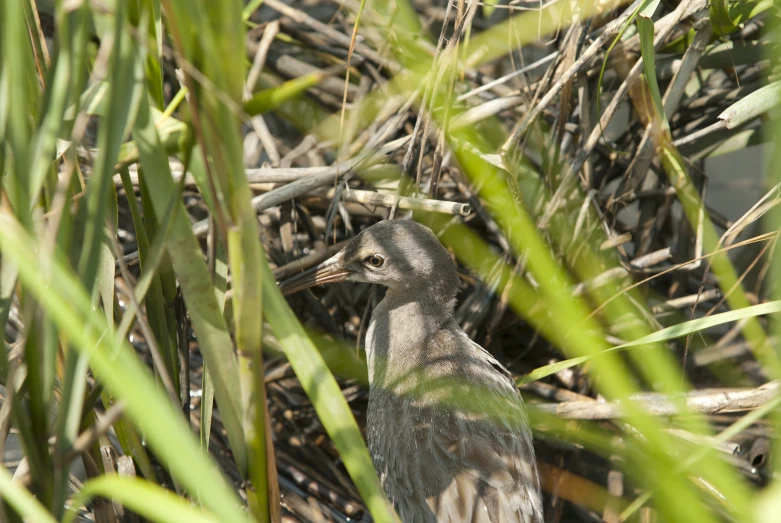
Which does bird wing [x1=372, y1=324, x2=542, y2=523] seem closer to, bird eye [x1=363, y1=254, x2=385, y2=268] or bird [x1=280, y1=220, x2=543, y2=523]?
bird [x1=280, y1=220, x2=543, y2=523]

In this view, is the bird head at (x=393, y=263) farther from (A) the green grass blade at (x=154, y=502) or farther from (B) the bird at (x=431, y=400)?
(A) the green grass blade at (x=154, y=502)

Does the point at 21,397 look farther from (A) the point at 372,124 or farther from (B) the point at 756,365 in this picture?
(B) the point at 756,365

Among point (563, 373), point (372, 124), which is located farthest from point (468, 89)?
point (563, 373)

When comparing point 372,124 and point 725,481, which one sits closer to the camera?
point 725,481

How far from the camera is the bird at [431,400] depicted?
98.7 inches

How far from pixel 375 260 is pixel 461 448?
821 millimetres

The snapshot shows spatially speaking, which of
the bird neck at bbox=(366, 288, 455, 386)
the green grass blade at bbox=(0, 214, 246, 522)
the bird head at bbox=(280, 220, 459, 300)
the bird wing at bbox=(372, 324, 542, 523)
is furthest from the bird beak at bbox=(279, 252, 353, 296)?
the green grass blade at bbox=(0, 214, 246, 522)

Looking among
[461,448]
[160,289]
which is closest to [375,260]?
[461,448]

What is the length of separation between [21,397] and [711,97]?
2989 mm

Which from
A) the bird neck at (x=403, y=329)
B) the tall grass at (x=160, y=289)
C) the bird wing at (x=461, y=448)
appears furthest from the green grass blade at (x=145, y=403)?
the bird neck at (x=403, y=329)

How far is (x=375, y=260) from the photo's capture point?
302 centimetres

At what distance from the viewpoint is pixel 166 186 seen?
146 cm

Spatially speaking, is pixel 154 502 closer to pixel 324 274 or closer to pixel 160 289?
pixel 160 289

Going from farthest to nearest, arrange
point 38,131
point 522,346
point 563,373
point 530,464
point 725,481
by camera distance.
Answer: point 522,346 → point 563,373 → point 530,464 → point 38,131 → point 725,481
